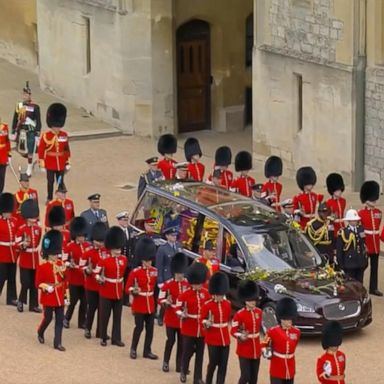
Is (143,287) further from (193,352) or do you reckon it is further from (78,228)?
(78,228)

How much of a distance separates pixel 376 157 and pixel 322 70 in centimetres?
163

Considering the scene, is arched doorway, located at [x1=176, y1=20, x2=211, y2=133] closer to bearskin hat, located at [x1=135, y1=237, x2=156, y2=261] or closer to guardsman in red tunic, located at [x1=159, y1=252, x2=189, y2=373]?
bearskin hat, located at [x1=135, y1=237, x2=156, y2=261]

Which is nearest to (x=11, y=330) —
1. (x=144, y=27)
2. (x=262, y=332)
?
(x=262, y=332)

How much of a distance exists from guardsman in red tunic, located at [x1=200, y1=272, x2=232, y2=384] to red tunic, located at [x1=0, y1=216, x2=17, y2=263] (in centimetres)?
362

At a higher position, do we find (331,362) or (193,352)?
(331,362)

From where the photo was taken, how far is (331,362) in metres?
16.4

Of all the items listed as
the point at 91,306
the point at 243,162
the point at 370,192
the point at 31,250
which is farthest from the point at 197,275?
the point at 243,162

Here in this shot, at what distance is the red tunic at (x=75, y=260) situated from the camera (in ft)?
64.0

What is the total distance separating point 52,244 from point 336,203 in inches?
174

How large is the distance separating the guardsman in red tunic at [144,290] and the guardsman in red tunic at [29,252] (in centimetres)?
190

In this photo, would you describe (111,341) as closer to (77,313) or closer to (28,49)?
(77,313)

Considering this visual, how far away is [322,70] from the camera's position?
26141 millimetres

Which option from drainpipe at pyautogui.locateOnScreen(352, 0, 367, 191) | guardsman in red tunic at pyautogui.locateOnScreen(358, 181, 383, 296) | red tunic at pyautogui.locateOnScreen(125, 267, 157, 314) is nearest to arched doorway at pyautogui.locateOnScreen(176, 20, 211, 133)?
drainpipe at pyautogui.locateOnScreen(352, 0, 367, 191)

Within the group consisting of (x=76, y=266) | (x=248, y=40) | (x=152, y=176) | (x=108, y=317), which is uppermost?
(x=248, y=40)
